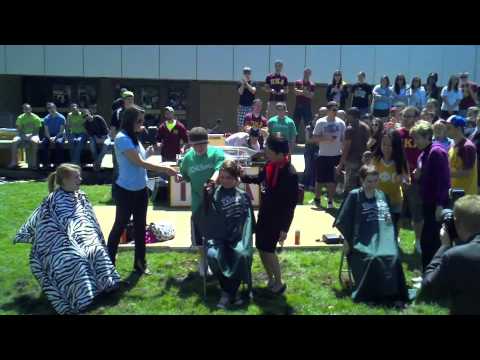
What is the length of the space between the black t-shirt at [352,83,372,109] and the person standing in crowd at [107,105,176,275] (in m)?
8.42

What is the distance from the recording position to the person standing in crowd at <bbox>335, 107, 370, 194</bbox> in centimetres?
861

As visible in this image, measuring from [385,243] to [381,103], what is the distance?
8159 millimetres

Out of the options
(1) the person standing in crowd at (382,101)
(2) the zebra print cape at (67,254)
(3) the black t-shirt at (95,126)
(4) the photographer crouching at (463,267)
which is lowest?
(2) the zebra print cape at (67,254)

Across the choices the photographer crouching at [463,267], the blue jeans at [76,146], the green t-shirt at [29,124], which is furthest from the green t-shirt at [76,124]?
the photographer crouching at [463,267]

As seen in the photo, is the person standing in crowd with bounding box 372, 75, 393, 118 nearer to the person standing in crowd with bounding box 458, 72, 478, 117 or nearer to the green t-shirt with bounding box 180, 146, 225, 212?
the person standing in crowd with bounding box 458, 72, 478, 117

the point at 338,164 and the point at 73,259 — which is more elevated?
the point at 338,164

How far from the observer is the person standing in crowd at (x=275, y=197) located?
5281 millimetres

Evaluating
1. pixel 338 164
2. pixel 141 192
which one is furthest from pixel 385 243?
pixel 338 164

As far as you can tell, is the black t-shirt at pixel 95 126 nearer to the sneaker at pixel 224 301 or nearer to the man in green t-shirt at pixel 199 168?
the man in green t-shirt at pixel 199 168

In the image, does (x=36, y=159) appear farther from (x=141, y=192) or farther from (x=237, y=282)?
(x=237, y=282)

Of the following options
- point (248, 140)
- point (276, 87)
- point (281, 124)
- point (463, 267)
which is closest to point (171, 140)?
point (248, 140)

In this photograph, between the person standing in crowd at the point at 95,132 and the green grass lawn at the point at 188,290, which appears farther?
the person standing in crowd at the point at 95,132

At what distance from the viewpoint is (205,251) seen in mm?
5410

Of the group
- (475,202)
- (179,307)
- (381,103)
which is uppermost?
Result: (381,103)
